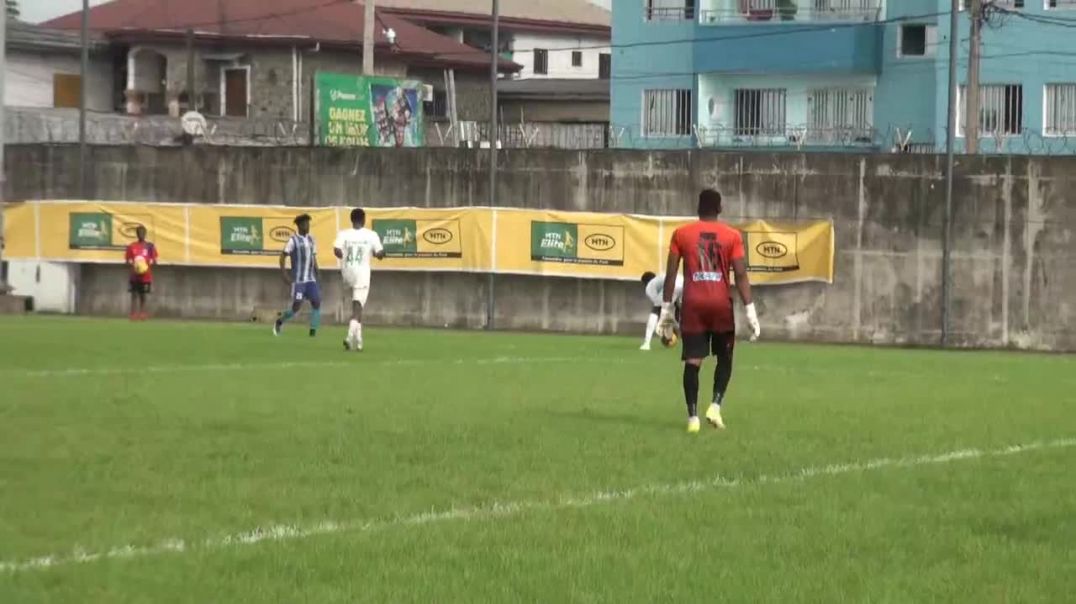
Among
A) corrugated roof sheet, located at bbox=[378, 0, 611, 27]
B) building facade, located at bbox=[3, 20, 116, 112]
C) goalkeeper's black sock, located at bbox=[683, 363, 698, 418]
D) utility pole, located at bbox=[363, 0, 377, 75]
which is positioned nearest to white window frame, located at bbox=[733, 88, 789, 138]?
utility pole, located at bbox=[363, 0, 377, 75]

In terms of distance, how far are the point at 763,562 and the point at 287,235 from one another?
31.7 meters

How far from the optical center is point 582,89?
6875 cm

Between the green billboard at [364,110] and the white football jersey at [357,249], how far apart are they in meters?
16.9

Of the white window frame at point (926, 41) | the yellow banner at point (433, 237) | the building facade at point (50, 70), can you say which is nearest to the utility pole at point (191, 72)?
the building facade at point (50, 70)

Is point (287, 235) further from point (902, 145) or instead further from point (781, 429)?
point (781, 429)

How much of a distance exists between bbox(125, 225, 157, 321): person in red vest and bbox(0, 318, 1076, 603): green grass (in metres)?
16.5

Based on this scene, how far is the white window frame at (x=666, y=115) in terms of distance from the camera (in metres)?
53.8

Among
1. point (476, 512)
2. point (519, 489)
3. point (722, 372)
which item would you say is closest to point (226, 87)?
point (722, 372)

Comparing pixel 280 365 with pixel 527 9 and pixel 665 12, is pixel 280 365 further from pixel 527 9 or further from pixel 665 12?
pixel 527 9

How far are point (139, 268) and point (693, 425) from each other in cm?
2440

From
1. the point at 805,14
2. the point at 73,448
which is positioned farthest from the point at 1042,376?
the point at 805,14

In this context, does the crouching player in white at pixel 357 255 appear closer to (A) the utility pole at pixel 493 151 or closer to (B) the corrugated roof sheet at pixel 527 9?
(A) the utility pole at pixel 493 151

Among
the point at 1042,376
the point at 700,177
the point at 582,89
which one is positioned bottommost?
the point at 1042,376

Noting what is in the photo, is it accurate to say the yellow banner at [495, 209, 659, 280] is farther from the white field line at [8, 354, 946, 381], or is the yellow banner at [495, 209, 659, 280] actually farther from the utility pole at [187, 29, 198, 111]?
the utility pole at [187, 29, 198, 111]
